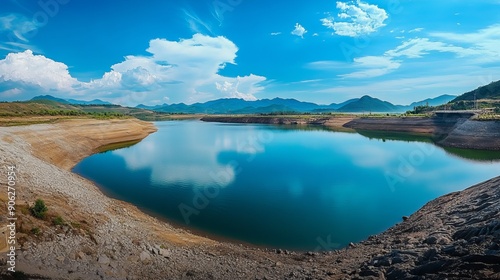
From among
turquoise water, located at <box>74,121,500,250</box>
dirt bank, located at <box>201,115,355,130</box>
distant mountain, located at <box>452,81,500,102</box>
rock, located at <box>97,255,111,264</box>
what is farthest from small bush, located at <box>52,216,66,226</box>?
distant mountain, located at <box>452,81,500,102</box>

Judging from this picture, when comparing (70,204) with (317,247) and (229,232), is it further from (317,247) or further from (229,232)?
(317,247)

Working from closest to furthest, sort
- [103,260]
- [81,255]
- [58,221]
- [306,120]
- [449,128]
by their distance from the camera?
[81,255] < [103,260] < [58,221] < [449,128] < [306,120]

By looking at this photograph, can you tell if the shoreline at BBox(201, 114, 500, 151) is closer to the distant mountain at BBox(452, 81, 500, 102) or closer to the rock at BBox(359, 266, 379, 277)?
the rock at BBox(359, 266, 379, 277)

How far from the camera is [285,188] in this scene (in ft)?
68.7

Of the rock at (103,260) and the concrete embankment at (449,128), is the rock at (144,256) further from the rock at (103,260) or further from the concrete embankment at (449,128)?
the concrete embankment at (449,128)

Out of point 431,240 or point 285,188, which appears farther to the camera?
point 285,188

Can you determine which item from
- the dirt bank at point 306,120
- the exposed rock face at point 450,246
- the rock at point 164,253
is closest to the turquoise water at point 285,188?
the exposed rock face at point 450,246

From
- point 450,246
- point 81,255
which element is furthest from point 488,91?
point 81,255

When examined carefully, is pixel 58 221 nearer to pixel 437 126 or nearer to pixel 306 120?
pixel 437 126

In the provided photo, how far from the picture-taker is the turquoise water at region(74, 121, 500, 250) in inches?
556

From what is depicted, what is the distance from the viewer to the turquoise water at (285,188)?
14.1 metres

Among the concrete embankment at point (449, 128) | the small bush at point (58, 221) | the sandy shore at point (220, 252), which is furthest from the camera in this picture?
the concrete embankment at point (449, 128)

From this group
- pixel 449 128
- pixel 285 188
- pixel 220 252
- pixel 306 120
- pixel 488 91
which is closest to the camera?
pixel 220 252

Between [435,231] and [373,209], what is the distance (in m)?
6.61
